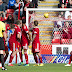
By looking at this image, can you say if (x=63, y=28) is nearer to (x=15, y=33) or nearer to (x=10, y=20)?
(x=10, y=20)

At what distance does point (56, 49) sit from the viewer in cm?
1134

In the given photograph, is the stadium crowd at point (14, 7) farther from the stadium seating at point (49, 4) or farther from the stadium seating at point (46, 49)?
the stadium seating at point (46, 49)

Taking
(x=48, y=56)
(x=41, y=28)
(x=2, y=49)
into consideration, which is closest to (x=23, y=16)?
(x=41, y=28)

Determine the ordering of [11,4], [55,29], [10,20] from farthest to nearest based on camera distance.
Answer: [11,4] < [10,20] < [55,29]

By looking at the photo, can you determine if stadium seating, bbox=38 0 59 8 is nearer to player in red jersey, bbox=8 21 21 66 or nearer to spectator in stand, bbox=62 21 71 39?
spectator in stand, bbox=62 21 71 39

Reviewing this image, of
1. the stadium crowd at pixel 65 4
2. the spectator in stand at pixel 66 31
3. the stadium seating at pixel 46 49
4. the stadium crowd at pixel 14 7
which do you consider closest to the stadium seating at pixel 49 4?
the stadium crowd at pixel 65 4

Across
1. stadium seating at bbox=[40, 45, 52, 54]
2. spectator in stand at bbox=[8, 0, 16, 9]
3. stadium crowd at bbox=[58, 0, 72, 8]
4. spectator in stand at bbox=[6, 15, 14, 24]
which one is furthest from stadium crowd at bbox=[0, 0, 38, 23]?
stadium seating at bbox=[40, 45, 52, 54]

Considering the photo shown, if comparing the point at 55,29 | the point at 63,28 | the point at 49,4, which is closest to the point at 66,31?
the point at 63,28

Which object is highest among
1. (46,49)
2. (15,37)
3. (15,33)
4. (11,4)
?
(11,4)

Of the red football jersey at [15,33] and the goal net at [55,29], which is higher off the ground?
the red football jersey at [15,33]

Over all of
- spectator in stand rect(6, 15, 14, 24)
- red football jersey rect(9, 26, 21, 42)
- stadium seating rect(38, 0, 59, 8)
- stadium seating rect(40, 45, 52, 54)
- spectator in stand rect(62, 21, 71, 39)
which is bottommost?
stadium seating rect(40, 45, 52, 54)

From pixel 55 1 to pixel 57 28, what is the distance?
1.73 metres

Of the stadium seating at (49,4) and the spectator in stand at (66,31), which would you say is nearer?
the spectator in stand at (66,31)

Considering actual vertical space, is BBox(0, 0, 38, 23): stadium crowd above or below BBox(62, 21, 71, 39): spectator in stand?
above
